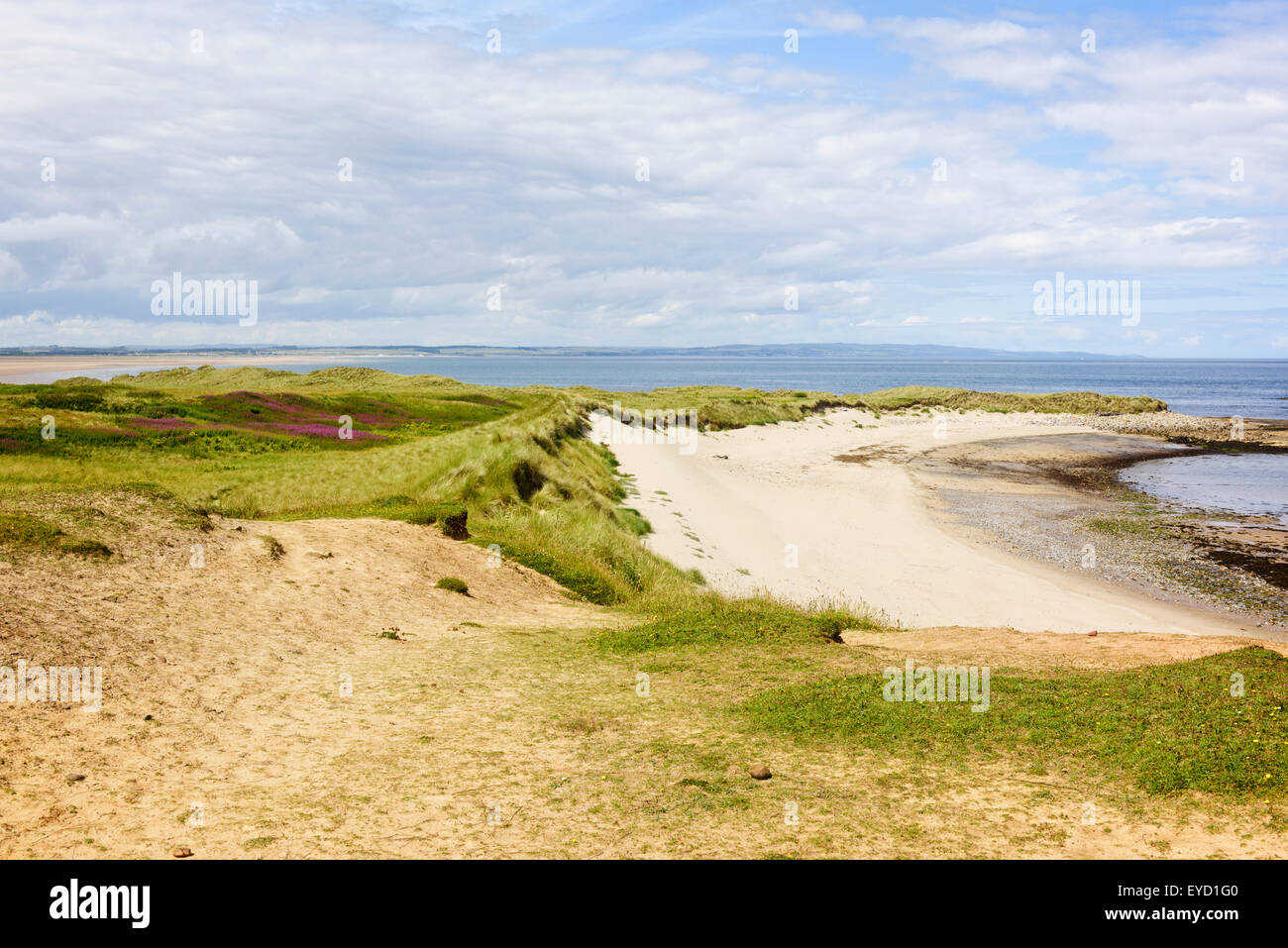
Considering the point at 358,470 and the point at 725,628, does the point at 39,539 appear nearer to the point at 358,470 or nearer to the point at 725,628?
the point at 725,628

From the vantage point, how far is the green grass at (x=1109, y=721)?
858 centimetres

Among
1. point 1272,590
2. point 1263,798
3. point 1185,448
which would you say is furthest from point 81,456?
point 1185,448

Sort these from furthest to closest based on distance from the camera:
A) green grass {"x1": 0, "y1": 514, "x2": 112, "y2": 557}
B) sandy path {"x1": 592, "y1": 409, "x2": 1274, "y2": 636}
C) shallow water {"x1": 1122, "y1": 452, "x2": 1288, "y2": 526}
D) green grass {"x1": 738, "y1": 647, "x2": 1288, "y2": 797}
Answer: shallow water {"x1": 1122, "y1": 452, "x2": 1288, "y2": 526}
sandy path {"x1": 592, "y1": 409, "x2": 1274, "y2": 636}
green grass {"x1": 0, "y1": 514, "x2": 112, "y2": 557}
green grass {"x1": 738, "y1": 647, "x2": 1288, "y2": 797}

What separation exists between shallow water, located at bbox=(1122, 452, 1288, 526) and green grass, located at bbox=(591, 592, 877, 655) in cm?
3430

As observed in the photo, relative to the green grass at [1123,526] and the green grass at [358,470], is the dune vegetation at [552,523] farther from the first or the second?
the green grass at [1123,526]

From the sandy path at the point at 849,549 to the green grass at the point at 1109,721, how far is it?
31.8 feet

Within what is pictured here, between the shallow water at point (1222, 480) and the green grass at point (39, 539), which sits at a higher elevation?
the green grass at point (39, 539)

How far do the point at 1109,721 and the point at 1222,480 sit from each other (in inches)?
2095

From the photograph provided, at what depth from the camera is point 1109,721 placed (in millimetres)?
9922

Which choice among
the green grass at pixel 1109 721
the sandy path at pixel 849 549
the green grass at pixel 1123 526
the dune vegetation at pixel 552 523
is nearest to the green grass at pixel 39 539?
the dune vegetation at pixel 552 523

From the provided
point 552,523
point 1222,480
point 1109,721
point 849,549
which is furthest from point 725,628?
point 1222,480

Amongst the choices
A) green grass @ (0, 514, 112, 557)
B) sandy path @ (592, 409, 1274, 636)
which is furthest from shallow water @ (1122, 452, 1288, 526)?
green grass @ (0, 514, 112, 557)

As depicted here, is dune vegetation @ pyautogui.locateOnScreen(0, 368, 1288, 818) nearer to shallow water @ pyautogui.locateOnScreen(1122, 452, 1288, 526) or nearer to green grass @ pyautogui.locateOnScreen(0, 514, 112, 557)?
green grass @ pyautogui.locateOnScreen(0, 514, 112, 557)

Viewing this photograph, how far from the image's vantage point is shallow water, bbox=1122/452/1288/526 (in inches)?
1716
